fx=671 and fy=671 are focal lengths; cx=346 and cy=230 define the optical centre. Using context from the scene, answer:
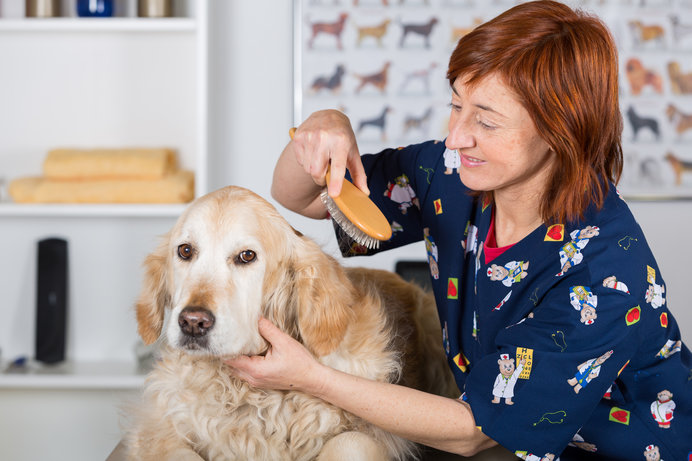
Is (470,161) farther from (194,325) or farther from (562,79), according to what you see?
(194,325)

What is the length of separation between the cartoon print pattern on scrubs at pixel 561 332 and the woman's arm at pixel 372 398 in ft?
0.14

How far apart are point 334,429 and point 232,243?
348 millimetres

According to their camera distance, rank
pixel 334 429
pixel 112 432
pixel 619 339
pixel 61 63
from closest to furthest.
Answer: pixel 619 339, pixel 334 429, pixel 61 63, pixel 112 432

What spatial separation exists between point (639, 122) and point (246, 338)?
2.20 metres

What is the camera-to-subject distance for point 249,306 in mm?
1091

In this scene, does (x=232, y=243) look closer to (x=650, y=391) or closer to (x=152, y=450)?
(x=152, y=450)

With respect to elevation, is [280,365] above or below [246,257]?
below

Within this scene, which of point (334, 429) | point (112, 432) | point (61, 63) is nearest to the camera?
point (334, 429)

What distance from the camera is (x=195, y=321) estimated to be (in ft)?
3.21

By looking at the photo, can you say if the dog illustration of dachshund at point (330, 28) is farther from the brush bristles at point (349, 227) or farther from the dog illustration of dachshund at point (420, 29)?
the brush bristles at point (349, 227)

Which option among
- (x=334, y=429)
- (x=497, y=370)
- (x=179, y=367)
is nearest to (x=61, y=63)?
(x=179, y=367)

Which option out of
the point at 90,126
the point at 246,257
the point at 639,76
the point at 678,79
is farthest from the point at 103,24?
the point at 678,79

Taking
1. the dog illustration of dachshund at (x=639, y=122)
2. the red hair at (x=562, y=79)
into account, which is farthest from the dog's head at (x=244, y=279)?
the dog illustration of dachshund at (x=639, y=122)

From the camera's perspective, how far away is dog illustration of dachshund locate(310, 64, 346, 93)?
2592 mm
